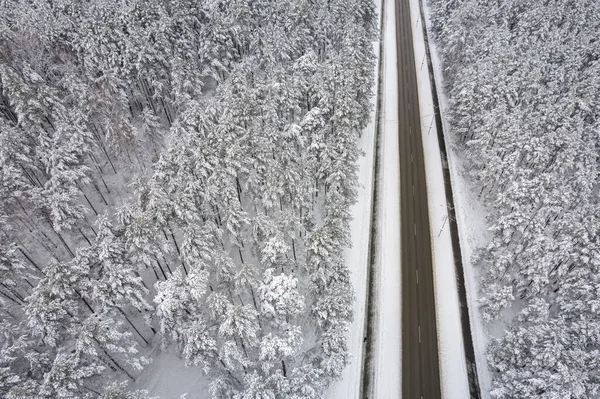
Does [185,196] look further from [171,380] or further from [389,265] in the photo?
[389,265]

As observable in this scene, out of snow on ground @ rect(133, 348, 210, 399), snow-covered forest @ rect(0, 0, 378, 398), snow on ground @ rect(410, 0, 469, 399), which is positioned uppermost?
snow-covered forest @ rect(0, 0, 378, 398)

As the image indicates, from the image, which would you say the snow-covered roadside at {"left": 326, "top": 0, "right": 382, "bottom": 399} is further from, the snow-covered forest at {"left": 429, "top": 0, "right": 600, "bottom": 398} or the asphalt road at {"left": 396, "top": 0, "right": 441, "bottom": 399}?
the snow-covered forest at {"left": 429, "top": 0, "right": 600, "bottom": 398}

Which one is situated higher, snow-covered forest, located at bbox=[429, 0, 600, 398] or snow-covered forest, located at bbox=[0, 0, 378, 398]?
snow-covered forest, located at bbox=[0, 0, 378, 398]

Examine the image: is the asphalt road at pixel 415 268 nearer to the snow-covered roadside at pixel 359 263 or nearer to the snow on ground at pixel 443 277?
the snow on ground at pixel 443 277

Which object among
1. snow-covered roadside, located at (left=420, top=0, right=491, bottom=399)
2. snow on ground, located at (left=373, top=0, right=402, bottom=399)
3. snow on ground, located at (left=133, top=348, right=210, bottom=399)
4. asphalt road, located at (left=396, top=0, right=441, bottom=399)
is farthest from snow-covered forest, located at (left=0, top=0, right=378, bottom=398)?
asphalt road, located at (left=396, top=0, right=441, bottom=399)

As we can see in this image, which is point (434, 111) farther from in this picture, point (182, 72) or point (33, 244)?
point (33, 244)

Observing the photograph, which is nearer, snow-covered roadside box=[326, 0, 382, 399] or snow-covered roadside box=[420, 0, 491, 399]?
snow-covered roadside box=[326, 0, 382, 399]

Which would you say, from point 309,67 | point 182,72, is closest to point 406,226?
point 309,67

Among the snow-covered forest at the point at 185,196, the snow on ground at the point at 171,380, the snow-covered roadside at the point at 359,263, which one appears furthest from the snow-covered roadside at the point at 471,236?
the snow on ground at the point at 171,380
